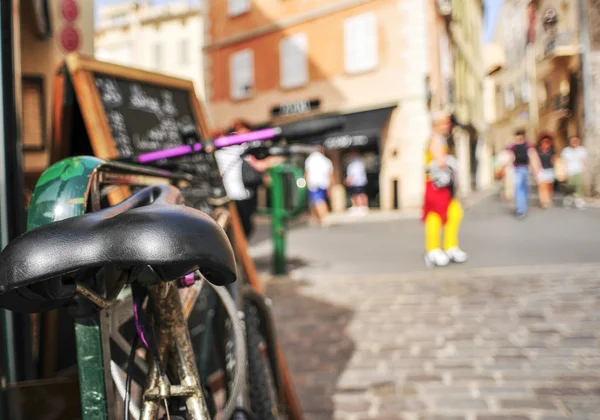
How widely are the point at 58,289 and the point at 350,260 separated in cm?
643

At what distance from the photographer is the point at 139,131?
8.71 ft

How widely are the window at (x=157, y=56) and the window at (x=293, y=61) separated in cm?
2231

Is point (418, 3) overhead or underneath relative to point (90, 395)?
overhead

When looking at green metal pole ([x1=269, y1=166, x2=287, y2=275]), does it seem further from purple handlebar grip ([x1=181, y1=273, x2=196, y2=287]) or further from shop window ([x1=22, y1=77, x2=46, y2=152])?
purple handlebar grip ([x1=181, y1=273, x2=196, y2=287])

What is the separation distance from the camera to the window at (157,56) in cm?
3902

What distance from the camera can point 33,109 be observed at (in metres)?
4.93

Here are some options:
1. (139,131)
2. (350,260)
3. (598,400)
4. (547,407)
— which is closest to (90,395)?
(139,131)

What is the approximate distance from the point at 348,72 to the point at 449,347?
1530 centimetres

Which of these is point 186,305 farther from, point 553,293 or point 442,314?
point 553,293

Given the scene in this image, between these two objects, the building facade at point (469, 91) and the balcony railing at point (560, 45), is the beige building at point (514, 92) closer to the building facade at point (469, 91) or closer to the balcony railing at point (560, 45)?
the balcony railing at point (560, 45)

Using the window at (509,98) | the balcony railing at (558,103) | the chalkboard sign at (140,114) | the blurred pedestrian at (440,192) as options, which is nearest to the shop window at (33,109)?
the chalkboard sign at (140,114)

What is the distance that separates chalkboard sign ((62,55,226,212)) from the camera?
219 cm

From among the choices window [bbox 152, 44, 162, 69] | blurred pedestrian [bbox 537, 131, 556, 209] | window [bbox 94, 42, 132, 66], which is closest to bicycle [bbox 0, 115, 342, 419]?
blurred pedestrian [bbox 537, 131, 556, 209]

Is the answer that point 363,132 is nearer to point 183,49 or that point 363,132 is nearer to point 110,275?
point 110,275
